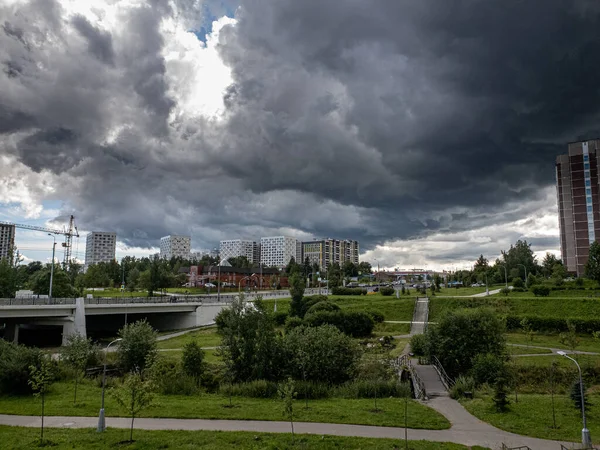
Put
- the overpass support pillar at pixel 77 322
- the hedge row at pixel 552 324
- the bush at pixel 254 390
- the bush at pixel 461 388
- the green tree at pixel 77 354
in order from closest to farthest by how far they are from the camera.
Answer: the bush at pixel 461 388
the bush at pixel 254 390
the green tree at pixel 77 354
the hedge row at pixel 552 324
the overpass support pillar at pixel 77 322

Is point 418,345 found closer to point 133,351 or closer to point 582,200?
point 133,351

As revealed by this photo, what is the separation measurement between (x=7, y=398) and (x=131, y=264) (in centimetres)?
14355

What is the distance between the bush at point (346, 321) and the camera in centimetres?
5362

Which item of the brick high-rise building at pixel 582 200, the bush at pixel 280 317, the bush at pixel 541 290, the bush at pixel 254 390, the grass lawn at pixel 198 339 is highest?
the brick high-rise building at pixel 582 200

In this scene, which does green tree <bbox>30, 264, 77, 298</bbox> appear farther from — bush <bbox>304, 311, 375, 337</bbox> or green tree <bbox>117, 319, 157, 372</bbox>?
green tree <bbox>117, 319, 157, 372</bbox>

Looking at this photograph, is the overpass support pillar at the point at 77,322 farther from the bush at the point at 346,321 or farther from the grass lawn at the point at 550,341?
the grass lawn at the point at 550,341

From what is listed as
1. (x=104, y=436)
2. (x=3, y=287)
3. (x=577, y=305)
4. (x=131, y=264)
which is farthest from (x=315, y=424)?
(x=131, y=264)

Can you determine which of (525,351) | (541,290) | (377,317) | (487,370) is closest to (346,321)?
(377,317)

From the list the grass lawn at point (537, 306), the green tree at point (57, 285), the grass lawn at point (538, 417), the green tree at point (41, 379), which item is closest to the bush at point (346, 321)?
the grass lawn at point (537, 306)

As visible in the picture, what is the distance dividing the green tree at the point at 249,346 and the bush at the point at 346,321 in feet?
71.9

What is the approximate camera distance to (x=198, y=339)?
185ft

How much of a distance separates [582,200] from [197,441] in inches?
5502

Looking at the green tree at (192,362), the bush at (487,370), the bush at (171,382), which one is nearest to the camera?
the bush at (171,382)

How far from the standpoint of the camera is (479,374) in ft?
96.4
